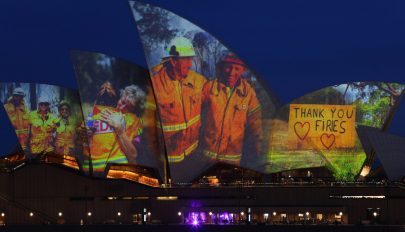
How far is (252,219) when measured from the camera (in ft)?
226

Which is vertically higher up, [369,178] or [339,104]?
[339,104]

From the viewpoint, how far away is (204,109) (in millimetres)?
72062

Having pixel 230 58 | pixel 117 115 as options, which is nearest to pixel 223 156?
pixel 230 58

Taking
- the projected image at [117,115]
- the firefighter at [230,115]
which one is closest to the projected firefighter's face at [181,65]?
the firefighter at [230,115]

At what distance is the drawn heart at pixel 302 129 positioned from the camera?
71875 mm

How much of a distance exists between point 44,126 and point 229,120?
54.0ft

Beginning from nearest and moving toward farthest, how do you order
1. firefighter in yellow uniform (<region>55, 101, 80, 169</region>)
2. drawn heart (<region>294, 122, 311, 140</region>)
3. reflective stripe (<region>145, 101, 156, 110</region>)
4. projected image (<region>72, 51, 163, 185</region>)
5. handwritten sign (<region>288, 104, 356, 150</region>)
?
handwritten sign (<region>288, 104, 356, 150</region>), drawn heart (<region>294, 122, 311, 140</region>), projected image (<region>72, 51, 163, 185</region>), reflective stripe (<region>145, 101, 156, 110</region>), firefighter in yellow uniform (<region>55, 101, 80, 169</region>)

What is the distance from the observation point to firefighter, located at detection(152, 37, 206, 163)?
2800 inches

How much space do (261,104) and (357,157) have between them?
836 cm

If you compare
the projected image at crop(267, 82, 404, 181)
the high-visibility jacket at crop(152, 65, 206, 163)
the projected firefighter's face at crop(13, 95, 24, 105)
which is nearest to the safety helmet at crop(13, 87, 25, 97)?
the projected firefighter's face at crop(13, 95, 24, 105)

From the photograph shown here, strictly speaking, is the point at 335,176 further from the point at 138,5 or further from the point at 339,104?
the point at 138,5

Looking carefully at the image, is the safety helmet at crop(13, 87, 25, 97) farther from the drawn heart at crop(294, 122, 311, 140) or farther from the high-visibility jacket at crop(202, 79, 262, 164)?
the drawn heart at crop(294, 122, 311, 140)

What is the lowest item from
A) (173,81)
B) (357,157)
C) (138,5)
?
(357,157)

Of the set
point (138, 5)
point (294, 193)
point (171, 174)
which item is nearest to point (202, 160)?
point (171, 174)
